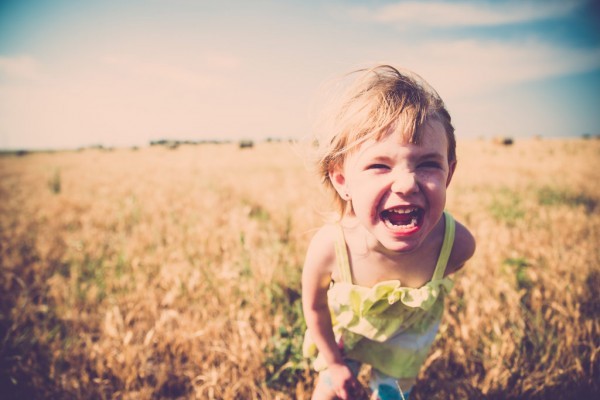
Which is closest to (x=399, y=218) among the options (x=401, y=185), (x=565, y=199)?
(x=401, y=185)

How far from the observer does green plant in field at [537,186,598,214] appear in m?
5.35

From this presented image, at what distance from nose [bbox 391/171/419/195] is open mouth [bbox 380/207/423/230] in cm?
10

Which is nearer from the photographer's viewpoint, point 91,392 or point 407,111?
point 407,111

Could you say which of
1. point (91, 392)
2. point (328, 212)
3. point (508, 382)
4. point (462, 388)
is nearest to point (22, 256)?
point (91, 392)

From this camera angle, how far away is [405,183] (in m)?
1.05

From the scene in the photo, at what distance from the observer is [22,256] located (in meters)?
3.60

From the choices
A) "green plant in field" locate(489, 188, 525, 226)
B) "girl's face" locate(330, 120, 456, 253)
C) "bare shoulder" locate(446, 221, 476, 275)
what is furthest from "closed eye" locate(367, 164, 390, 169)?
"green plant in field" locate(489, 188, 525, 226)

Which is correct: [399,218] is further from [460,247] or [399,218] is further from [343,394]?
[343,394]

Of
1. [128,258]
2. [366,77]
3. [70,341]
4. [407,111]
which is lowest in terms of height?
[70,341]

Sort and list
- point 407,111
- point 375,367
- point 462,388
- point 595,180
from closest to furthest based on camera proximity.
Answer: point 407,111 < point 375,367 < point 462,388 < point 595,180

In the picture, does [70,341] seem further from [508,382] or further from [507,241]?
[507,241]

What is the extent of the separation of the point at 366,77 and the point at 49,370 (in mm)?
2567

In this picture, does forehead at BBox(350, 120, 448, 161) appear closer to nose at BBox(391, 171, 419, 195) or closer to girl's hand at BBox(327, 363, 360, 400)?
nose at BBox(391, 171, 419, 195)

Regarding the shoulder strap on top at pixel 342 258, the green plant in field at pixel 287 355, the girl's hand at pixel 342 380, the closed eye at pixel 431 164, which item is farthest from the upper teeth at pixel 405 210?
the green plant in field at pixel 287 355
